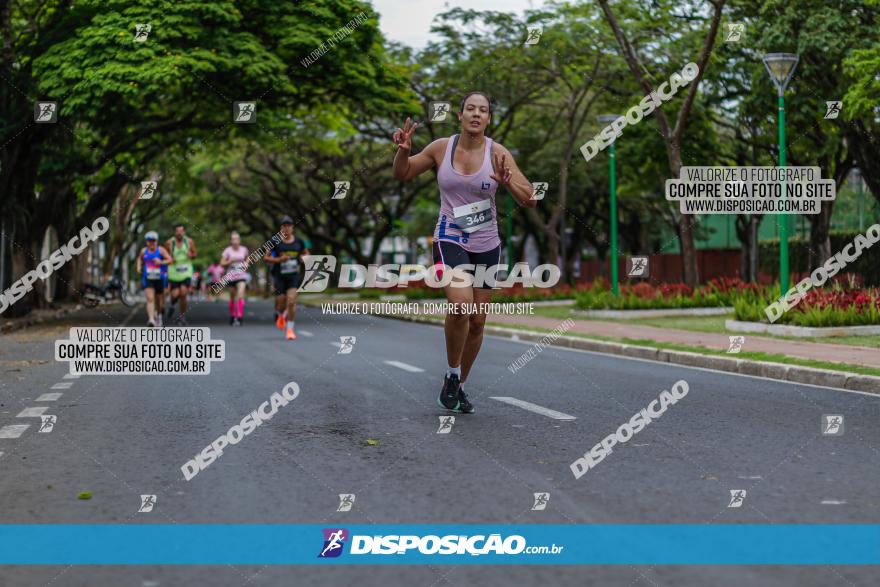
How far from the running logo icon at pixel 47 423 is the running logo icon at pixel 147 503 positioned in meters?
2.59

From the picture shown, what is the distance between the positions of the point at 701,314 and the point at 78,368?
15194mm

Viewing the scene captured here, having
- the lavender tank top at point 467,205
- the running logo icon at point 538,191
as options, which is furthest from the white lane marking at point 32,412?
the running logo icon at point 538,191

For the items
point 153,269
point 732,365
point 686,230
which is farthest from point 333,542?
point 686,230

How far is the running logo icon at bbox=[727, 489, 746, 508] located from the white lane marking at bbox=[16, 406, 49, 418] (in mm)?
5433

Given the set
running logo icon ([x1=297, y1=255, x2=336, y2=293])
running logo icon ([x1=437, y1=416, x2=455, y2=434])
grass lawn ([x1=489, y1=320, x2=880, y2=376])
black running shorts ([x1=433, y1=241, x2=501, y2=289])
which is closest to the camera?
running logo icon ([x1=437, y1=416, x2=455, y2=434])

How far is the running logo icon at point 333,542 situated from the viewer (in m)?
4.41

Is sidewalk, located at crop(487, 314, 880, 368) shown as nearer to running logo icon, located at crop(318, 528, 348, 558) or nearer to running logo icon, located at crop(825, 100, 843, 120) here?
running logo icon, located at crop(825, 100, 843, 120)

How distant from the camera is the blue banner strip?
169 inches

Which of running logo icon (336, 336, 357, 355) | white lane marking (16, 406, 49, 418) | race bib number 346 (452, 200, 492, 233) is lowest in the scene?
running logo icon (336, 336, 357, 355)

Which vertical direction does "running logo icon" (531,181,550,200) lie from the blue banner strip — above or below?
above

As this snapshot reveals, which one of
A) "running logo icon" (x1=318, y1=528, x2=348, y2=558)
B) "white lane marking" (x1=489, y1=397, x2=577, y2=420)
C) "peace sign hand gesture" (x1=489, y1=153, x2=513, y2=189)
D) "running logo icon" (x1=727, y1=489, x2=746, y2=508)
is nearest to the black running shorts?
"peace sign hand gesture" (x1=489, y1=153, x2=513, y2=189)

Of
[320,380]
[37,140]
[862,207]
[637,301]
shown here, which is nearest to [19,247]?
[37,140]

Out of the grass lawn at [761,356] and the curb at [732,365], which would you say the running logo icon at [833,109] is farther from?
the grass lawn at [761,356]

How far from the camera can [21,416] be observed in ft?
28.0
